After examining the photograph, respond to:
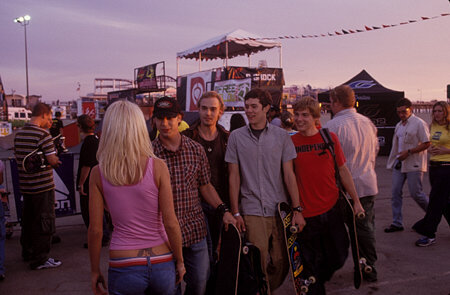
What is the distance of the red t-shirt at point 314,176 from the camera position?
3543 millimetres

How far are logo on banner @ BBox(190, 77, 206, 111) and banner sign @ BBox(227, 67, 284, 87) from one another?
1797 mm

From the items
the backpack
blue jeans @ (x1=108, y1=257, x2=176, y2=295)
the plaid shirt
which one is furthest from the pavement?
blue jeans @ (x1=108, y1=257, x2=176, y2=295)

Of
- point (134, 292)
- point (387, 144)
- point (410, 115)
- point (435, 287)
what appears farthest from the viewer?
point (387, 144)

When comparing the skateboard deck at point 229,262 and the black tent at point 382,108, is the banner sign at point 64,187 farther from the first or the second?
the black tent at point 382,108

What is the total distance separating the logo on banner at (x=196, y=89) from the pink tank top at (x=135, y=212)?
1712 centimetres

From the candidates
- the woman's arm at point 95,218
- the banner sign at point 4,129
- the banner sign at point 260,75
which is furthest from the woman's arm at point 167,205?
the banner sign at point 4,129

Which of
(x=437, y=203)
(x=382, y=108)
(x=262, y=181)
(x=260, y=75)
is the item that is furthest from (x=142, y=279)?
(x=260, y=75)

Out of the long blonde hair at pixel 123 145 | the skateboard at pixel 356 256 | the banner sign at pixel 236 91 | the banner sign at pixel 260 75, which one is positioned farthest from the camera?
the banner sign at pixel 260 75

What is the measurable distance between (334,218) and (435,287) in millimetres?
1533

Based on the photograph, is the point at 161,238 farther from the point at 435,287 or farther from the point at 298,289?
the point at 435,287

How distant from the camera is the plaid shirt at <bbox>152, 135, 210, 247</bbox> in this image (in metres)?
2.83

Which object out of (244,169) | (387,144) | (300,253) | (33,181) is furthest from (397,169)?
(387,144)

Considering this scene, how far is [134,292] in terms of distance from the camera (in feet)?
6.82

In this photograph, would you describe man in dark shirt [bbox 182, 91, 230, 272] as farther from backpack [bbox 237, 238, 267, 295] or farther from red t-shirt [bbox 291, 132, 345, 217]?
red t-shirt [bbox 291, 132, 345, 217]
